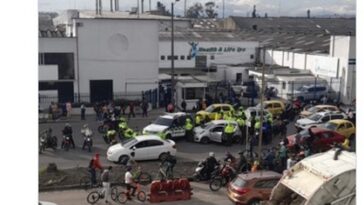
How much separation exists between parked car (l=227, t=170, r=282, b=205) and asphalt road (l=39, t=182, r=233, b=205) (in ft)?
4.59

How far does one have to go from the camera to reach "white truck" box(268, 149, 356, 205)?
9062mm

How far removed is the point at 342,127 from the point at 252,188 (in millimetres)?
11466

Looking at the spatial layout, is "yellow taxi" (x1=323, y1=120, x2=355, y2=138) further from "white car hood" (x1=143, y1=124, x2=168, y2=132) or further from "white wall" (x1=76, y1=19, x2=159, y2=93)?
"white wall" (x1=76, y1=19, x2=159, y2=93)

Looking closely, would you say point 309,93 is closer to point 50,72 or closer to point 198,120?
point 198,120

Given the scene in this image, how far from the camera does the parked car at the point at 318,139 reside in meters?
21.2

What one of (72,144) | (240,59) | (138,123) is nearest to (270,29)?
(240,59)

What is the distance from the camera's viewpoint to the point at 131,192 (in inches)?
592

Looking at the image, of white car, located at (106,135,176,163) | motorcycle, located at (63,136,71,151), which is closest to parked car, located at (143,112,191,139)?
white car, located at (106,135,176,163)

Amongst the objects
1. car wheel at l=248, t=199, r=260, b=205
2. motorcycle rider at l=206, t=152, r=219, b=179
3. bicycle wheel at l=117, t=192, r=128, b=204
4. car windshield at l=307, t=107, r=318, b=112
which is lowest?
bicycle wheel at l=117, t=192, r=128, b=204

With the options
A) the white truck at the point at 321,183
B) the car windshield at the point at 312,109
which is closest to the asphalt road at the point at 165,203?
the white truck at the point at 321,183

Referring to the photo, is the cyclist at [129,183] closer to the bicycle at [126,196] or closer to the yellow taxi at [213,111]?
the bicycle at [126,196]

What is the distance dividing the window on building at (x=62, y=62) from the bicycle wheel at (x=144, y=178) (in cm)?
1702

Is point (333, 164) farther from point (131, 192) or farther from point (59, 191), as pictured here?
point (59, 191)

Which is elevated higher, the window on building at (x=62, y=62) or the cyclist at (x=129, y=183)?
the window on building at (x=62, y=62)
